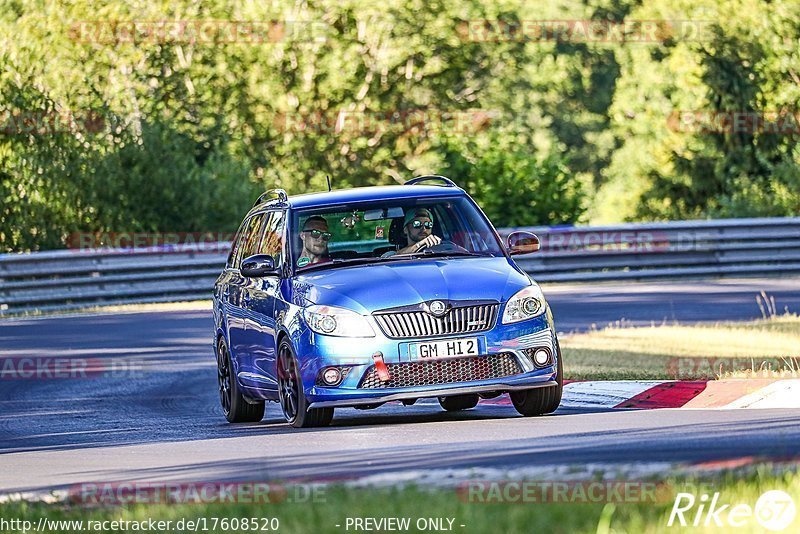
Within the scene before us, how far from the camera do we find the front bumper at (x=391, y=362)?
11523 mm

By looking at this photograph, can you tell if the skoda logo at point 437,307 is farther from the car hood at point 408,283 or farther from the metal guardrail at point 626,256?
the metal guardrail at point 626,256

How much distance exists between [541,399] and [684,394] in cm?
167

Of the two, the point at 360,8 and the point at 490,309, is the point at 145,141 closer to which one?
the point at 360,8

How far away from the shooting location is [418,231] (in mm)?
12828

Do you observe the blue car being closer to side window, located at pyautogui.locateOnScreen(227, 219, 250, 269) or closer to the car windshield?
the car windshield

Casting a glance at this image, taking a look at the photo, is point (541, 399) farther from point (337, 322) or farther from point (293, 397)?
point (293, 397)

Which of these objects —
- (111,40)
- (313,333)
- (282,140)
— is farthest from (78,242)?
(313,333)

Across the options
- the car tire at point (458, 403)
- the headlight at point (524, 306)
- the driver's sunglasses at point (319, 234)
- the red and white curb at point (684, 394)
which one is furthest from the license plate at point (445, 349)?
the red and white curb at point (684, 394)

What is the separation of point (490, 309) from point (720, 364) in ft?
14.0

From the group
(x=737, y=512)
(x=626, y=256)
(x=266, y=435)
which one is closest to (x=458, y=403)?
(x=266, y=435)

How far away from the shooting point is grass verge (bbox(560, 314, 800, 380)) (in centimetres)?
1474

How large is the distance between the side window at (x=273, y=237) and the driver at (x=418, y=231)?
954 millimetres

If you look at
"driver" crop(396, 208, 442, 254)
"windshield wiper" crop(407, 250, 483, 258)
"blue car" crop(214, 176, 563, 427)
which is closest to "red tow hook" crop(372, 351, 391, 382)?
"blue car" crop(214, 176, 563, 427)

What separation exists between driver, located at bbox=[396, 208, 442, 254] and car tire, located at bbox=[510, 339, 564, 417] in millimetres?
1294
